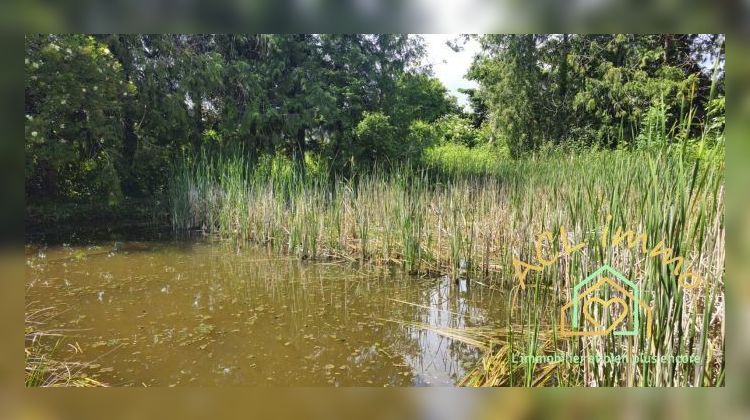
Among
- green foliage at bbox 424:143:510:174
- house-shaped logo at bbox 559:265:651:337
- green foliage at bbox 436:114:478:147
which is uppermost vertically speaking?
green foliage at bbox 436:114:478:147

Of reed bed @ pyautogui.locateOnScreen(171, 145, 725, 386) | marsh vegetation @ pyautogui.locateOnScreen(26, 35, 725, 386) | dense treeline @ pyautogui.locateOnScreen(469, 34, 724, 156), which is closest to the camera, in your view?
reed bed @ pyautogui.locateOnScreen(171, 145, 725, 386)

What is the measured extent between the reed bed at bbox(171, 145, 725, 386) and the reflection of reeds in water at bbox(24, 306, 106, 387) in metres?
1.66

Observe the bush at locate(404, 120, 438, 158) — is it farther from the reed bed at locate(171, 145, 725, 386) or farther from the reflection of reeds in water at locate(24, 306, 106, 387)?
the reflection of reeds in water at locate(24, 306, 106, 387)

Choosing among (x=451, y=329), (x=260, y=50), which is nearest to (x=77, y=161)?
(x=260, y=50)

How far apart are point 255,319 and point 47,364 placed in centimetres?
93

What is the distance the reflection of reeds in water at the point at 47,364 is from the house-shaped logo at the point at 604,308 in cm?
191

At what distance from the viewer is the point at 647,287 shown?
1.52 meters

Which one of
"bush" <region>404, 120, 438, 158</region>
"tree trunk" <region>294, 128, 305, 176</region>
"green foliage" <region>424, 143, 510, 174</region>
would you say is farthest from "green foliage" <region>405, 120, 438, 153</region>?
"tree trunk" <region>294, 128, 305, 176</region>

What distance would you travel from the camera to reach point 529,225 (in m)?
2.34

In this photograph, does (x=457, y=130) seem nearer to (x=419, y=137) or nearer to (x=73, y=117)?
(x=419, y=137)

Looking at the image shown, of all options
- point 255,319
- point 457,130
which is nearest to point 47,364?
point 255,319

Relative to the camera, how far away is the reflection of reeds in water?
65.9 inches

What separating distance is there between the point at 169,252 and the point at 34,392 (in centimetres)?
249
